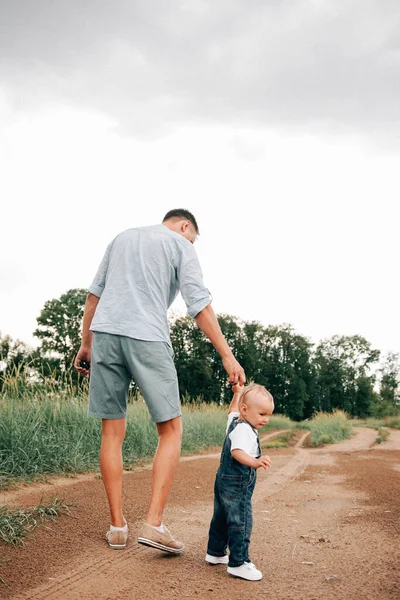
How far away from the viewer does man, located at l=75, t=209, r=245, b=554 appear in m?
3.29

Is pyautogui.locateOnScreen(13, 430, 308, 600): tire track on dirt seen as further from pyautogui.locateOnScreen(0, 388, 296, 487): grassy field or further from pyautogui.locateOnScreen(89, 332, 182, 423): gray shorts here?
pyautogui.locateOnScreen(0, 388, 296, 487): grassy field

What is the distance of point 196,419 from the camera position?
14664 mm

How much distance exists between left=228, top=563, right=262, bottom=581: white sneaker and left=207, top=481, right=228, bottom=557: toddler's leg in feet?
0.57

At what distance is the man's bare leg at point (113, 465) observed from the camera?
337 centimetres

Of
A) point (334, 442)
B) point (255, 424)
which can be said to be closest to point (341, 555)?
point (255, 424)

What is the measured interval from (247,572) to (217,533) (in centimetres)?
27

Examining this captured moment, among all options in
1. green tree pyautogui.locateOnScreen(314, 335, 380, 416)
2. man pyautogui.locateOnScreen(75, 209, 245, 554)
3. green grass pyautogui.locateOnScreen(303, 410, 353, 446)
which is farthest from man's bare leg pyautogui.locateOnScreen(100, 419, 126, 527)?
green tree pyautogui.locateOnScreen(314, 335, 380, 416)

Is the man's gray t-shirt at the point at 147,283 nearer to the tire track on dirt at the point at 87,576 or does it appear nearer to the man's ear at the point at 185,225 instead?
the man's ear at the point at 185,225

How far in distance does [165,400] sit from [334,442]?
1494cm

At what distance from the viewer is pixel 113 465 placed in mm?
3398

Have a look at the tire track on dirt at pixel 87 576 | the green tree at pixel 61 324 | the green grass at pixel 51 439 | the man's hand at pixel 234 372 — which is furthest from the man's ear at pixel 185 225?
the green tree at pixel 61 324

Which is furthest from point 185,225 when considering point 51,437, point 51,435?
point 51,435

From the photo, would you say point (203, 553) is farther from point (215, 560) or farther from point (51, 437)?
point (51, 437)

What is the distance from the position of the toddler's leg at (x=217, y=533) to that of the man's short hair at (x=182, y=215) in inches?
65.8
